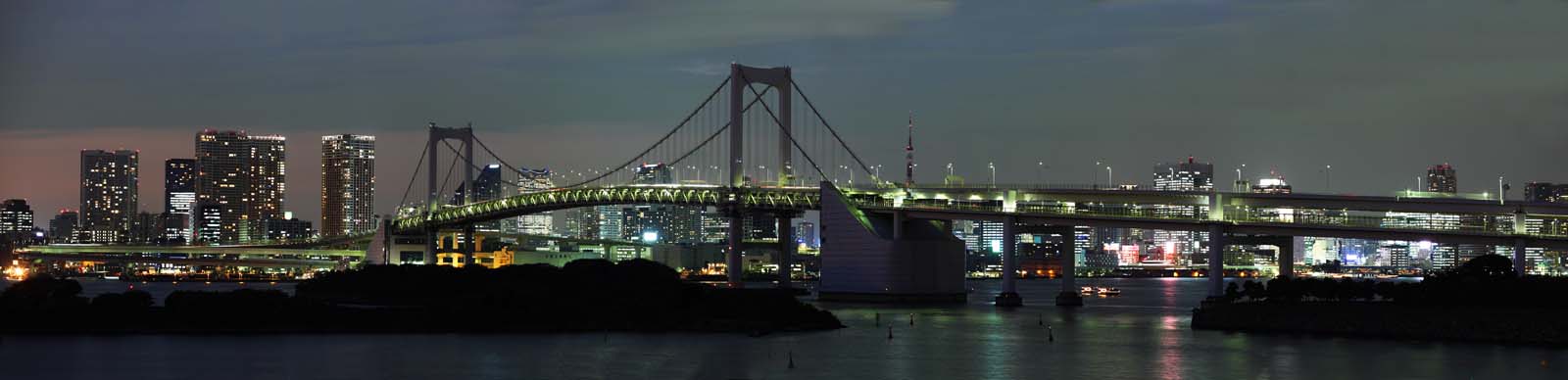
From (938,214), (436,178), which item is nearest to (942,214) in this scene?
(938,214)

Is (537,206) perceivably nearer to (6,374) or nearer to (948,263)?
(948,263)

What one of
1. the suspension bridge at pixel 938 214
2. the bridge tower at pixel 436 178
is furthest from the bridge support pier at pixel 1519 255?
the bridge tower at pixel 436 178

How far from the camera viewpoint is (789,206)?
3939 inches

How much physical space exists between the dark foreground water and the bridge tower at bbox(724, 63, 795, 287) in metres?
Answer: 34.6

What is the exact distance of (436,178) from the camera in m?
132

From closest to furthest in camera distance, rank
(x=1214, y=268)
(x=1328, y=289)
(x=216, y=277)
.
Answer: (x=1328, y=289) < (x=1214, y=268) < (x=216, y=277)

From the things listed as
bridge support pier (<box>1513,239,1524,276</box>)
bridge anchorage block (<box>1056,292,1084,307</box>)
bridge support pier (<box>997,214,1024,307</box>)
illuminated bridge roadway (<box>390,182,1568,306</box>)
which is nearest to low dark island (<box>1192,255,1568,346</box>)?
bridge support pier (<box>1513,239,1524,276</box>)

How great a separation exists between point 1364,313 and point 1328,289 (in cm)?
598

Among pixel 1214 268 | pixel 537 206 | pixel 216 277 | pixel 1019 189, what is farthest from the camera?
pixel 216 277

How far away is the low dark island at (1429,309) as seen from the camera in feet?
192

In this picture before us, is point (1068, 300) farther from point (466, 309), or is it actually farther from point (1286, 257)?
point (466, 309)

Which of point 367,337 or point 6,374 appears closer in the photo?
point 6,374

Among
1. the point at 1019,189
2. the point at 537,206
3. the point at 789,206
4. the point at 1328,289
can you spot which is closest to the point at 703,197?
the point at 789,206

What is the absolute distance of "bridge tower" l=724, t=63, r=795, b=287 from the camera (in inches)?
4028
